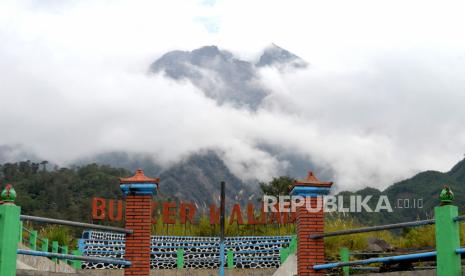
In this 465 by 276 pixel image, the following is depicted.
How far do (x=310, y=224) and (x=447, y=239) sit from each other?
3473 millimetres

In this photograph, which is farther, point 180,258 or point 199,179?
point 199,179

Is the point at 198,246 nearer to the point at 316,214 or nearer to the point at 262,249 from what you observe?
the point at 262,249

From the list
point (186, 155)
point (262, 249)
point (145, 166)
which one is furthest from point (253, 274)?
point (145, 166)

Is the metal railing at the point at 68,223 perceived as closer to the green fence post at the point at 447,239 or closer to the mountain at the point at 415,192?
the green fence post at the point at 447,239

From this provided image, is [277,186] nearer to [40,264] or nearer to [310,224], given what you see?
[40,264]

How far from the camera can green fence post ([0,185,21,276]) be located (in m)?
7.33

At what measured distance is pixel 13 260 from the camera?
744cm

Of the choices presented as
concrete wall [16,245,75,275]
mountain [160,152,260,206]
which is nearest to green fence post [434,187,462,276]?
concrete wall [16,245,75,275]

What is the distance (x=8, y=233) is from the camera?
24.3ft

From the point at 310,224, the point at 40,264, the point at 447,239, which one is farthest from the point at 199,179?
the point at 447,239

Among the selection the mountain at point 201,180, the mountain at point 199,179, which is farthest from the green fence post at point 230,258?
the mountain at point 201,180

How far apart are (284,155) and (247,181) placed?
66.7 feet

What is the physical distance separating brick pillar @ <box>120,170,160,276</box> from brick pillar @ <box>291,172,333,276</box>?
250cm

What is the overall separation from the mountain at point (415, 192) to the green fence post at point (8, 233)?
114 ft
